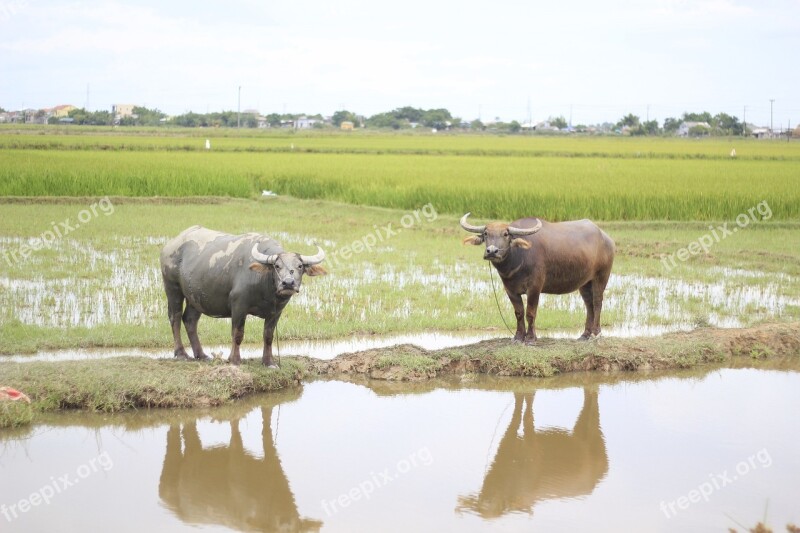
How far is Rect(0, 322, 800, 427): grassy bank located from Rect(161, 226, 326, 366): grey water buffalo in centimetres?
32

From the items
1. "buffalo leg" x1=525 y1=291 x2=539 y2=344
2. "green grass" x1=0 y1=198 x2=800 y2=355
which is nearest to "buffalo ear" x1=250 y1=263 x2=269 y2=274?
"green grass" x1=0 y1=198 x2=800 y2=355

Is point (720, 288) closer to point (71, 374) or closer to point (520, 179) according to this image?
point (71, 374)

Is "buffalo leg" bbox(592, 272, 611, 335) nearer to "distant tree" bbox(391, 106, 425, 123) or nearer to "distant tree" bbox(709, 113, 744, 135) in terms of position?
"distant tree" bbox(709, 113, 744, 135)

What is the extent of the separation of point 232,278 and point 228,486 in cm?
173

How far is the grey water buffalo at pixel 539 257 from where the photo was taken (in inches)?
262

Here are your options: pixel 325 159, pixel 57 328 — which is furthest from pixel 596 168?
pixel 57 328

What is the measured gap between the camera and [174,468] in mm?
4859

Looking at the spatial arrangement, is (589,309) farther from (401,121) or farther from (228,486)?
(401,121)

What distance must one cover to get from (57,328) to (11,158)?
46.9 feet

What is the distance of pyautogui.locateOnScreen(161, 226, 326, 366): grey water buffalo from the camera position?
5773 mm

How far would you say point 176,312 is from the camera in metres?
6.45

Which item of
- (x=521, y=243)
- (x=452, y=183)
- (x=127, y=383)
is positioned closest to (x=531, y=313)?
(x=521, y=243)

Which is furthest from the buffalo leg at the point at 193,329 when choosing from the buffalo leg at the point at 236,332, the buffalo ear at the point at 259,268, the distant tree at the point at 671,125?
the distant tree at the point at 671,125

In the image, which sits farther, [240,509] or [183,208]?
[183,208]
